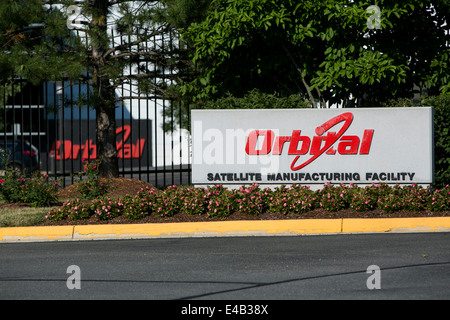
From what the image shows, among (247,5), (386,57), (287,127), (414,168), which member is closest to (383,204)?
(414,168)

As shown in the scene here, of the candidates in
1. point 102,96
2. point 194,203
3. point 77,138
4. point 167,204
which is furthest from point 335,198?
point 77,138

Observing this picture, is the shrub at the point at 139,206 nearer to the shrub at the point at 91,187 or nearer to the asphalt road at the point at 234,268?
the asphalt road at the point at 234,268

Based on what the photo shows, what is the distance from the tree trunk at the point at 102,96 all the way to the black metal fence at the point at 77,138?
0.41 metres

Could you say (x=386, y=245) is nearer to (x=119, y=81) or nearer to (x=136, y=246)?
(x=136, y=246)

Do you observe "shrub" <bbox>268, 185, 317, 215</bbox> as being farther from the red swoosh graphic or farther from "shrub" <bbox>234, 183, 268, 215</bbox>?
the red swoosh graphic

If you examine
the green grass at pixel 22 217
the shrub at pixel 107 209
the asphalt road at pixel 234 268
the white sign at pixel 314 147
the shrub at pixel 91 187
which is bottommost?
the asphalt road at pixel 234 268

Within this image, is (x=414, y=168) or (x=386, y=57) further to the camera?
(x=386, y=57)

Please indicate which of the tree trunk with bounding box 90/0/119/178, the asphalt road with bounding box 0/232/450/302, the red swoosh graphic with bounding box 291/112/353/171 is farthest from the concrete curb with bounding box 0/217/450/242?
the tree trunk with bounding box 90/0/119/178

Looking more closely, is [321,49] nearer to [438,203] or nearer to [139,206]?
[438,203]

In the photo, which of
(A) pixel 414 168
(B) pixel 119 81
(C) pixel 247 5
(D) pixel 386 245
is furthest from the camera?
(B) pixel 119 81

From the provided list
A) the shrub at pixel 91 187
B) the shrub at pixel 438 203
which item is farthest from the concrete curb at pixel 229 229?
the shrub at pixel 91 187

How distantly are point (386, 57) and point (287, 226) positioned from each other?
4.82m

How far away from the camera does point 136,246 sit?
977 cm

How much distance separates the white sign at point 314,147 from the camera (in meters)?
13.0
